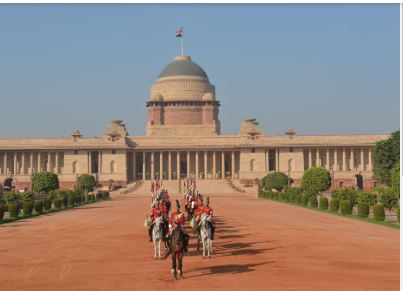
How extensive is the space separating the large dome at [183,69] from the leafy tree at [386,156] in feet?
181

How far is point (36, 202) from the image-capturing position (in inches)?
1924

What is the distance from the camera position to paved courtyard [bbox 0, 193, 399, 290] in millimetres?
16766

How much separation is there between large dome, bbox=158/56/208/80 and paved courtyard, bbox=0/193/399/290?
93286mm

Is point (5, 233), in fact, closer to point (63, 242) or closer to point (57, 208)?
point (63, 242)

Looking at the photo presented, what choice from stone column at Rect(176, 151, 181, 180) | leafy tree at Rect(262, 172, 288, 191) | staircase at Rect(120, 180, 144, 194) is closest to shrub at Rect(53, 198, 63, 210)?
leafy tree at Rect(262, 172, 288, 191)

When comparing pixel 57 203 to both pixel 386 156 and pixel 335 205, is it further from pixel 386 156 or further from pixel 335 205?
pixel 386 156

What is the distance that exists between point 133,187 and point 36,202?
157 ft

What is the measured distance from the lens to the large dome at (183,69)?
4961 inches

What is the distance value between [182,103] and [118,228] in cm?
9073

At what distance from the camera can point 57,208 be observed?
55.2m

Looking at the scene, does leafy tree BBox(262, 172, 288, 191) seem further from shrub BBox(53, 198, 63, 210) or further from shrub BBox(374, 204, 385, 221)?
shrub BBox(374, 204, 385, 221)

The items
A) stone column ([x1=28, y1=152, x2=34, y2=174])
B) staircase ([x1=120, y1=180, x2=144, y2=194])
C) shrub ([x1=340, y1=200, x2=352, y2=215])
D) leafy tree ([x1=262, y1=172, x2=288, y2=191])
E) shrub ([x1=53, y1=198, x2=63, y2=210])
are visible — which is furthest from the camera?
stone column ([x1=28, y1=152, x2=34, y2=174])

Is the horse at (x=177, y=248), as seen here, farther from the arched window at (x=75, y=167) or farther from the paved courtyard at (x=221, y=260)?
the arched window at (x=75, y=167)

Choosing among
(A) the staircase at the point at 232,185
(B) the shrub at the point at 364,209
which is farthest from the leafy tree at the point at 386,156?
(B) the shrub at the point at 364,209
